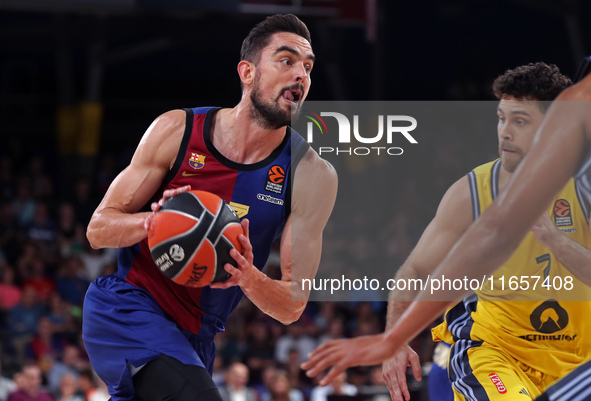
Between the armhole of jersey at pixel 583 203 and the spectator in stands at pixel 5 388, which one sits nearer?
the armhole of jersey at pixel 583 203

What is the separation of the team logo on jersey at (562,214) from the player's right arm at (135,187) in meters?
1.98

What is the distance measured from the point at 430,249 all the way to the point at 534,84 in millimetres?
998

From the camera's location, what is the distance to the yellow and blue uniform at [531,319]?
3.87 m

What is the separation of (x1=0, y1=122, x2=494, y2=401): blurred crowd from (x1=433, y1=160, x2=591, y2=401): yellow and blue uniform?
11.5 feet

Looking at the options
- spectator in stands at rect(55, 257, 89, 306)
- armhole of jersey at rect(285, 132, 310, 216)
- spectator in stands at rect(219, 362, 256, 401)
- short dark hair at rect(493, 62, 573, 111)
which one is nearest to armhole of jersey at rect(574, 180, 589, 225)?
short dark hair at rect(493, 62, 573, 111)

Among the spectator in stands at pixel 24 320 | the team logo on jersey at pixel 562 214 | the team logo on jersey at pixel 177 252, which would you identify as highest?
the team logo on jersey at pixel 562 214

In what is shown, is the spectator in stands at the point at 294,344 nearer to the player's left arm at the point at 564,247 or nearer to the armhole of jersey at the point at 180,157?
the armhole of jersey at the point at 180,157

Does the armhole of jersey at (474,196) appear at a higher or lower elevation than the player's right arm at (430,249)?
higher

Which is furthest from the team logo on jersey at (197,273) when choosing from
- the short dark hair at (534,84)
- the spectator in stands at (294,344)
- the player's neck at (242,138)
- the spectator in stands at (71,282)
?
the spectator in stands at (71,282)

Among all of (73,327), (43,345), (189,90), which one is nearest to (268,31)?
(43,345)

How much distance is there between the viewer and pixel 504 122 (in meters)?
3.96

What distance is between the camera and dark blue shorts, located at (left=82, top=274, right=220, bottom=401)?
11.9 feet

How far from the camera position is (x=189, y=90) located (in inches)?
749

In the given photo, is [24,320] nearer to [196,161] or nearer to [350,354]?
[196,161]
